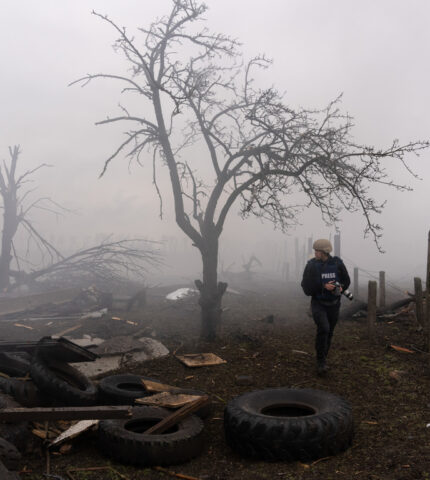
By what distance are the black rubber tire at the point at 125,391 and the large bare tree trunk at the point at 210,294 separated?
336 cm

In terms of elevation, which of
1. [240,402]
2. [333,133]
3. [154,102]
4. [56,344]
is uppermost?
A: [154,102]

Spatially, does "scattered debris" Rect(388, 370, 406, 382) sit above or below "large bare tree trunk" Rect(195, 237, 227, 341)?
below

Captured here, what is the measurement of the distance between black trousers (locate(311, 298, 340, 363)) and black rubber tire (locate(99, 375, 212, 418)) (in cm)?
204

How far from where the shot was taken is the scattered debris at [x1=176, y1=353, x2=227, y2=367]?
7.42 meters

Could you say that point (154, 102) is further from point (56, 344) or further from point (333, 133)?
point (56, 344)

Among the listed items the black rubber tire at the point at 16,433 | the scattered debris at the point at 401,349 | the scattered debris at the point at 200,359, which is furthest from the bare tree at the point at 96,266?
the black rubber tire at the point at 16,433

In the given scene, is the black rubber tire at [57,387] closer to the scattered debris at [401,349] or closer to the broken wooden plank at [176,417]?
the broken wooden plank at [176,417]

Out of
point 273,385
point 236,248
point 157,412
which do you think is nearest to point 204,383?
point 273,385

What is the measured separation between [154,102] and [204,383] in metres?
7.30

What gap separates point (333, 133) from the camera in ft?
30.5

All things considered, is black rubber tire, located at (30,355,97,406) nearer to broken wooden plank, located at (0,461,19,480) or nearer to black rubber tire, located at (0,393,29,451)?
black rubber tire, located at (0,393,29,451)

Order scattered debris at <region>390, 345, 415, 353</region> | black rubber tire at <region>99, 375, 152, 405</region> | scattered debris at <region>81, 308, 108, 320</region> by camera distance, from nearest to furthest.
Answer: black rubber tire at <region>99, 375, 152, 405</region>, scattered debris at <region>390, 345, 415, 353</region>, scattered debris at <region>81, 308, 108, 320</region>

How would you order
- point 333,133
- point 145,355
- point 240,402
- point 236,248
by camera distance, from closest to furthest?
point 240,402
point 145,355
point 333,133
point 236,248

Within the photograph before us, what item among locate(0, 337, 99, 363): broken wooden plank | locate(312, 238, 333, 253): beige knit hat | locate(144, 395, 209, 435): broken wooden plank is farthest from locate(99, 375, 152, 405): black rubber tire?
locate(312, 238, 333, 253): beige knit hat
